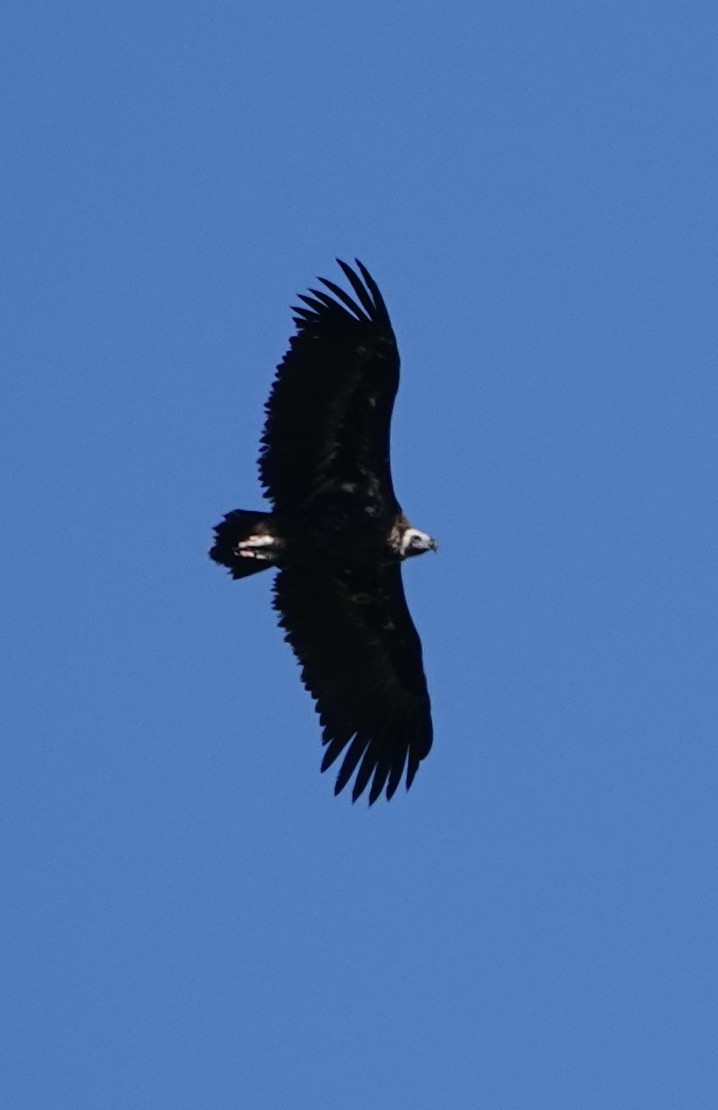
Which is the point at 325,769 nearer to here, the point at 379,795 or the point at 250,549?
the point at 379,795

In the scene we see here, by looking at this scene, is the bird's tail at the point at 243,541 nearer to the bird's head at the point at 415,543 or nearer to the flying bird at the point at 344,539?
the flying bird at the point at 344,539

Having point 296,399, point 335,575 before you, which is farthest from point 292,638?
point 296,399

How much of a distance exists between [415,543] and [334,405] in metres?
1.58

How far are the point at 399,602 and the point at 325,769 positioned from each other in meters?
1.75

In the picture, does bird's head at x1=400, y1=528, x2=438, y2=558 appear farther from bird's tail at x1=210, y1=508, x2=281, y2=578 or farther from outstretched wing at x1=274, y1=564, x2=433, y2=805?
bird's tail at x1=210, y1=508, x2=281, y2=578

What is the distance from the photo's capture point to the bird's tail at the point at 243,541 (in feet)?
73.5

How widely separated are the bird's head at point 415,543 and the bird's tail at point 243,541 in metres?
1.38

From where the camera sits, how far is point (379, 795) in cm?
2397

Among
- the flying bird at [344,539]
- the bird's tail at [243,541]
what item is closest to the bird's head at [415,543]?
the flying bird at [344,539]

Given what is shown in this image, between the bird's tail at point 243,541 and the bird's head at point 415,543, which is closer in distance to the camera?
the bird's tail at point 243,541

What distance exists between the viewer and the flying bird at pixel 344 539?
73.7ft

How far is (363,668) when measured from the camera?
78.6 ft

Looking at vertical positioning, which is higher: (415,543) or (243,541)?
(415,543)

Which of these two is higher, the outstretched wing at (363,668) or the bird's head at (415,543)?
the bird's head at (415,543)
